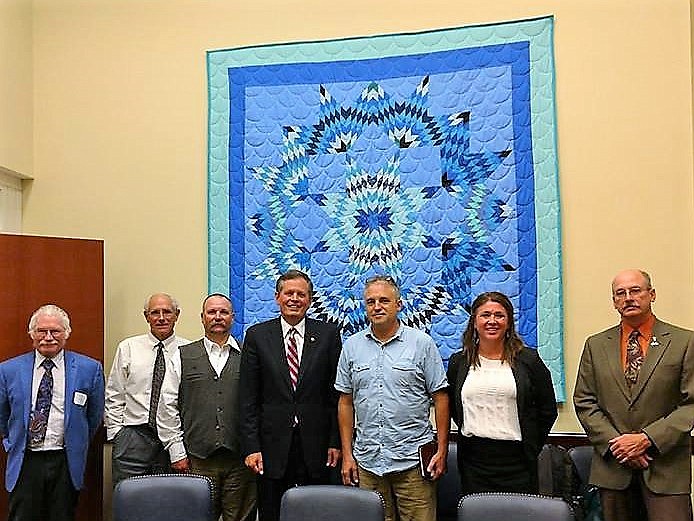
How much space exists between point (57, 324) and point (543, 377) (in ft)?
7.86

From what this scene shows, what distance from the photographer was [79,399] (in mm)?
4480

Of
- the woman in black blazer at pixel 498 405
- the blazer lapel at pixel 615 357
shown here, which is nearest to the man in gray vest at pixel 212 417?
the woman in black blazer at pixel 498 405

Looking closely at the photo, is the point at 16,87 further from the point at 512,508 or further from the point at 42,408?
the point at 512,508

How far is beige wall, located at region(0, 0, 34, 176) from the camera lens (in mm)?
5312

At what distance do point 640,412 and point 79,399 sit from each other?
268 cm

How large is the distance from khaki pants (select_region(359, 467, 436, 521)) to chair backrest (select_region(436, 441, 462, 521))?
2.11 feet

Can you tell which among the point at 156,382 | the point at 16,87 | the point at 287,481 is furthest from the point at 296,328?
the point at 16,87

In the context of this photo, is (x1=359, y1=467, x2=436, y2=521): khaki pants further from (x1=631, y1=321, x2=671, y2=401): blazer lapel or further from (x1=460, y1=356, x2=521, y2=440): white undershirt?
(x1=631, y1=321, x2=671, y2=401): blazer lapel

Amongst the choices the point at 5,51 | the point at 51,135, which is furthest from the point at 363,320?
the point at 5,51

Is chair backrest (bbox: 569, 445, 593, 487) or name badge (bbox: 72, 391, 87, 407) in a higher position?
name badge (bbox: 72, 391, 87, 407)

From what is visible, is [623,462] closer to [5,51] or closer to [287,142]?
[287,142]

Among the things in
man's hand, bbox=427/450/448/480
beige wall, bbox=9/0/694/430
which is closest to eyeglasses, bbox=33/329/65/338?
beige wall, bbox=9/0/694/430

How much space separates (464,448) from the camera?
3.77 metres

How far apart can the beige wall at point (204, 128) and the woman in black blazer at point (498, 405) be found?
116 centimetres
